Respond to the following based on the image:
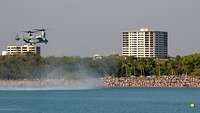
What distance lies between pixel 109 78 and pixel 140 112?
116759 millimetres

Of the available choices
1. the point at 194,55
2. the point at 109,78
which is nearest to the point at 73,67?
the point at 109,78

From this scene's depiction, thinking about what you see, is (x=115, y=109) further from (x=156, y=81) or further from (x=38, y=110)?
(x=156, y=81)

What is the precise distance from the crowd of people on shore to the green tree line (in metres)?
1.51

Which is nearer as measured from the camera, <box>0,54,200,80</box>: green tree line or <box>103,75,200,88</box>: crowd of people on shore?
<box>0,54,200,80</box>: green tree line

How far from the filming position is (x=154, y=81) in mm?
187625

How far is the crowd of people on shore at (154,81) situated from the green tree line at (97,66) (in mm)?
1514

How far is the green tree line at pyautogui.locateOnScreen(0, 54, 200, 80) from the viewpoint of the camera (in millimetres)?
182000

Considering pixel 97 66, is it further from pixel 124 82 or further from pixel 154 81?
pixel 154 81

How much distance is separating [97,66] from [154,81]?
13967 mm

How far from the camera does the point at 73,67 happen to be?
7480 inches

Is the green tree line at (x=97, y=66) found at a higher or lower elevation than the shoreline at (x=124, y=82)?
higher

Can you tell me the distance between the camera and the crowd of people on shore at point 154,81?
185 metres

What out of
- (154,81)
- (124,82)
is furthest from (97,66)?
(154,81)

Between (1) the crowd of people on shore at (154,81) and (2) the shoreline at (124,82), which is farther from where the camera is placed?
(1) the crowd of people on shore at (154,81)
